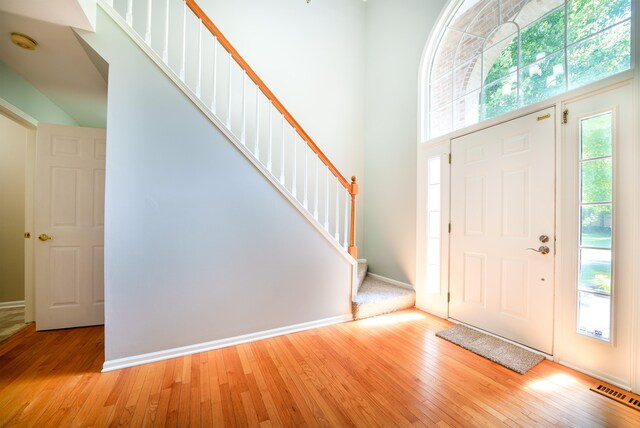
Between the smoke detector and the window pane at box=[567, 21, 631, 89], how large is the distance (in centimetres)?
434

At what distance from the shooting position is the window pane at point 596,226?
1.82m

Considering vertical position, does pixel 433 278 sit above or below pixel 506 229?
below

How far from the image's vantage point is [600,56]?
6.25 ft

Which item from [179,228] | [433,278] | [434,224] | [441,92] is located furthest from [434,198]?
[179,228]

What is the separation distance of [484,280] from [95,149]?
4495mm

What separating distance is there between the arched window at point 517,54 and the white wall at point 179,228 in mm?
2380

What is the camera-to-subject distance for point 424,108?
326 cm

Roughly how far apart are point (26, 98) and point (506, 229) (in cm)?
518

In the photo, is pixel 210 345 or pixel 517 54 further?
pixel 517 54

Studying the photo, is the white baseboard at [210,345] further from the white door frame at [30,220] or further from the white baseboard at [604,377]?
the white baseboard at [604,377]

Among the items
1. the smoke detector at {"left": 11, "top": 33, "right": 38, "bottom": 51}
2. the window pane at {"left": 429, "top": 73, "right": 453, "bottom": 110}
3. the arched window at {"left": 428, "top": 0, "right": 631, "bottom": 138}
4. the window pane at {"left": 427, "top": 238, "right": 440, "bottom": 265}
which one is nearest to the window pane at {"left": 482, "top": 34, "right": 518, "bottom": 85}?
the arched window at {"left": 428, "top": 0, "right": 631, "bottom": 138}

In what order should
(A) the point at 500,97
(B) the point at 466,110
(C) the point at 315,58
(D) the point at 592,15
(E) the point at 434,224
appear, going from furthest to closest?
1. (C) the point at 315,58
2. (E) the point at 434,224
3. (B) the point at 466,110
4. (A) the point at 500,97
5. (D) the point at 592,15

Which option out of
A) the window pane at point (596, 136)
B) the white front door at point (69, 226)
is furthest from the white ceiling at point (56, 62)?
Answer: the window pane at point (596, 136)

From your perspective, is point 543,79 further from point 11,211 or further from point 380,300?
point 11,211
